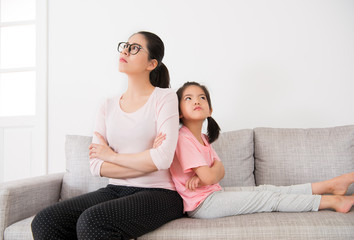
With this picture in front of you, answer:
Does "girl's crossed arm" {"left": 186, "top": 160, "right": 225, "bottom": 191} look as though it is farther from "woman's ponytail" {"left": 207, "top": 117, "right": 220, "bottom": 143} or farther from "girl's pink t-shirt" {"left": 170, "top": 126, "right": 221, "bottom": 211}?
"woman's ponytail" {"left": 207, "top": 117, "right": 220, "bottom": 143}

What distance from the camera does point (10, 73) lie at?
8.71ft

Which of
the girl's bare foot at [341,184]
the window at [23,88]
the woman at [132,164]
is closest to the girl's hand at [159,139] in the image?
the woman at [132,164]

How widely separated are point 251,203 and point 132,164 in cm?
56

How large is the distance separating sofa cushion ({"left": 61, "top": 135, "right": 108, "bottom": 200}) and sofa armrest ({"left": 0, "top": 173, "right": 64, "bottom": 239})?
65mm

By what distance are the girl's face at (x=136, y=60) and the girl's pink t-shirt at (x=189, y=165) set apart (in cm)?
37

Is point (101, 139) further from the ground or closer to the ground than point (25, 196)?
further from the ground

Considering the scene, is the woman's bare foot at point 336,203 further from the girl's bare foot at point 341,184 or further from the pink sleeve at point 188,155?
the pink sleeve at point 188,155

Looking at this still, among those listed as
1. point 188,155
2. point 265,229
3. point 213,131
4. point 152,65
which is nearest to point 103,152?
point 188,155

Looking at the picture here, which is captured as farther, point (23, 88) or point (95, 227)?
point (23, 88)

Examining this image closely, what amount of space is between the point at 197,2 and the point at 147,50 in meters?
1.02

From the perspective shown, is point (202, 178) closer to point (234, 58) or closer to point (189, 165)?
point (189, 165)

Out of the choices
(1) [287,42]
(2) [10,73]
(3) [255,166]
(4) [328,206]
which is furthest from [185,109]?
(2) [10,73]

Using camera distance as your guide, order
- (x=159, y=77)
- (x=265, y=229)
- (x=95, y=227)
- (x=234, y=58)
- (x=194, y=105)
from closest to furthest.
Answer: (x=95, y=227)
(x=265, y=229)
(x=194, y=105)
(x=159, y=77)
(x=234, y=58)

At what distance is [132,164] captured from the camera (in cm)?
128
